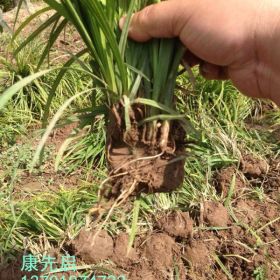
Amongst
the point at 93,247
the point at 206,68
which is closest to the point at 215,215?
the point at 93,247

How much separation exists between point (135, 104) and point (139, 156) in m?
0.15

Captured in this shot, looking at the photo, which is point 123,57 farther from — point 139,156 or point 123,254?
point 123,254

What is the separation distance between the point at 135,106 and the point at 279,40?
1.51ft

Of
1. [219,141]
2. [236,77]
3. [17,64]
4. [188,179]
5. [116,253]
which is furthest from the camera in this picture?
[17,64]

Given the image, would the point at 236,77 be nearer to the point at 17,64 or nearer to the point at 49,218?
the point at 49,218

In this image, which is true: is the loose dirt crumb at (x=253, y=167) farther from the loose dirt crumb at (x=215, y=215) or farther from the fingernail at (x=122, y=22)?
the fingernail at (x=122, y=22)

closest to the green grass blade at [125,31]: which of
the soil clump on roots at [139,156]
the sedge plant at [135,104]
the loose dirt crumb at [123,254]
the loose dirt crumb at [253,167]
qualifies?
the sedge plant at [135,104]

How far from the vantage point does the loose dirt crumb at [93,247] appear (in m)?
1.91

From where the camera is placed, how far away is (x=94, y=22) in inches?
51.8

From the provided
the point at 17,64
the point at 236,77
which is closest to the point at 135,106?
the point at 236,77

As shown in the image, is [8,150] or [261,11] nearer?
[261,11]

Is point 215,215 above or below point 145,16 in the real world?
below

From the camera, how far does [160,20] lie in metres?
1.35

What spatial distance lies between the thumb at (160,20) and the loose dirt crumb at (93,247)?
0.89m
